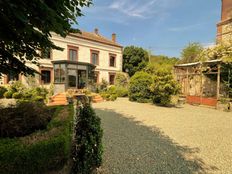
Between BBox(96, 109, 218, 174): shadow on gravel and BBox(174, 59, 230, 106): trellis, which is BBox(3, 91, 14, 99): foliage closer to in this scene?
BBox(96, 109, 218, 174): shadow on gravel

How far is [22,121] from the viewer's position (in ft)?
11.7

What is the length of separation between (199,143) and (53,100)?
11.6 meters

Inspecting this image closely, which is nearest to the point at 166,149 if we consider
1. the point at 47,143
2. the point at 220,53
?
the point at 47,143

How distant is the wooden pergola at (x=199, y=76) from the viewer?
12.4m

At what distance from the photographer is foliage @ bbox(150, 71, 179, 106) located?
1152cm

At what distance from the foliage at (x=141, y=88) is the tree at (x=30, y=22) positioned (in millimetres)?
10893

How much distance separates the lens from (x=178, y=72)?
1722 centimetres

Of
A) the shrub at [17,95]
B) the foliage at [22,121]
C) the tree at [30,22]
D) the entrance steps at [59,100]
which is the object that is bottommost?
the entrance steps at [59,100]

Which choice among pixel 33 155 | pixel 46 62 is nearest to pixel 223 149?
pixel 33 155

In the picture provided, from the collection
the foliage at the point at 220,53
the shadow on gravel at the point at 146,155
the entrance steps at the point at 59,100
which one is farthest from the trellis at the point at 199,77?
the entrance steps at the point at 59,100

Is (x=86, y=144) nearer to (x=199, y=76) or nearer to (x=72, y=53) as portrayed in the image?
(x=199, y=76)

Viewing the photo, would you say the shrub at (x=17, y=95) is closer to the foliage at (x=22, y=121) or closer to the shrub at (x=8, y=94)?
the shrub at (x=8, y=94)

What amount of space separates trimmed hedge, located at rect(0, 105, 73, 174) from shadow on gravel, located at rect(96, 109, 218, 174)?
1081mm

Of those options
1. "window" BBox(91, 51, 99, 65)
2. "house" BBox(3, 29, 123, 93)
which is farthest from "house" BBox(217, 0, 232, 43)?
"window" BBox(91, 51, 99, 65)
